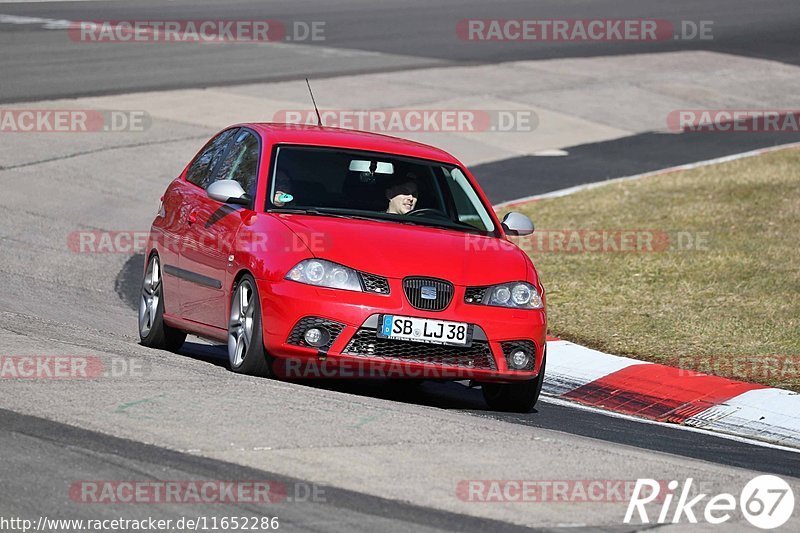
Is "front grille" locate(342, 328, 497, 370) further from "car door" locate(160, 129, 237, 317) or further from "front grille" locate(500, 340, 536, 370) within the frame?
"car door" locate(160, 129, 237, 317)

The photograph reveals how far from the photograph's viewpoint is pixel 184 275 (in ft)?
32.4

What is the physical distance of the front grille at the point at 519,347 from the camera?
8789mm

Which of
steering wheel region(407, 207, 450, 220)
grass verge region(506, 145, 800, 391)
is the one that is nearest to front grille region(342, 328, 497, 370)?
steering wheel region(407, 207, 450, 220)

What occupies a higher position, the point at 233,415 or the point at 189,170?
the point at 189,170

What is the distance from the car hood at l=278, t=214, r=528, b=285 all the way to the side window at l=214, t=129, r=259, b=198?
23.0 inches

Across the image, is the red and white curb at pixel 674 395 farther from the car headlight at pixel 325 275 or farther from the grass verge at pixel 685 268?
the car headlight at pixel 325 275

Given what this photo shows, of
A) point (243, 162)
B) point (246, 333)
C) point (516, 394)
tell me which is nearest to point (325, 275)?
point (246, 333)

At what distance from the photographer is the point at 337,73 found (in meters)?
26.1

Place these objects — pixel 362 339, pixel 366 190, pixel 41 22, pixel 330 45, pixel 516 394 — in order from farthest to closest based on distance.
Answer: pixel 41 22
pixel 330 45
pixel 366 190
pixel 516 394
pixel 362 339

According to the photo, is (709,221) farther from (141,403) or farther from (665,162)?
(141,403)

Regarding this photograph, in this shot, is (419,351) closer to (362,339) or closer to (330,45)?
(362,339)

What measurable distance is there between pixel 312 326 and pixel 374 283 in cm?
43

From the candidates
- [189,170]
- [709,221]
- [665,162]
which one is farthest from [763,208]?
[189,170]

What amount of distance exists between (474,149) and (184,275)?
12.1 m
